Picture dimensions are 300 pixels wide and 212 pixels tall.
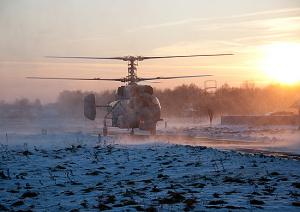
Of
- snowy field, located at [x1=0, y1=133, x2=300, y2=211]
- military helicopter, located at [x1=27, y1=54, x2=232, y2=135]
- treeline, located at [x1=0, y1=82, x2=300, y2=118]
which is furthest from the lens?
treeline, located at [x1=0, y1=82, x2=300, y2=118]

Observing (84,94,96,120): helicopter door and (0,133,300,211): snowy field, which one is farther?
(84,94,96,120): helicopter door

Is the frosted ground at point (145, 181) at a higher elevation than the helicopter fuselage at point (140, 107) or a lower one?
lower

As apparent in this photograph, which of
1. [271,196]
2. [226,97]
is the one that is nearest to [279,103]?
[226,97]

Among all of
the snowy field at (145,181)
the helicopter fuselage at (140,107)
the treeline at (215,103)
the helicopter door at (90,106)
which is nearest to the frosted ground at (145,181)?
the snowy field at (145,181)

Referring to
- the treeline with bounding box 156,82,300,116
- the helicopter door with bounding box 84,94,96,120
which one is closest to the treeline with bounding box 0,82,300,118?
the treeline with bounding box 156,82,300,116

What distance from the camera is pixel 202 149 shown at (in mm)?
19125

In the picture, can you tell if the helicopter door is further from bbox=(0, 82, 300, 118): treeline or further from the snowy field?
bbox=(0, 82, 300, 118): treeline

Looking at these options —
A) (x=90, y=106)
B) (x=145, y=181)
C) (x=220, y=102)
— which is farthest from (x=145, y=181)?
(x=220, y=102)

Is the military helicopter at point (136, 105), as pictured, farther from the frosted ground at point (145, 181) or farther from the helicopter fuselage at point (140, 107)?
the frosted ground at point (145, 181)

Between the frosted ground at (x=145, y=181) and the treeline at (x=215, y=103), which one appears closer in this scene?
the frosted ground at (x=145, y=181)

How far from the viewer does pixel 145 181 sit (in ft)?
41.7

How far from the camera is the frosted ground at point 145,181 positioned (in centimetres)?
973

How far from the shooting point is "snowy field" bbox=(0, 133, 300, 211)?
9719 mm

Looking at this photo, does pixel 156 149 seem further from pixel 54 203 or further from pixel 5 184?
pixel 54 203
